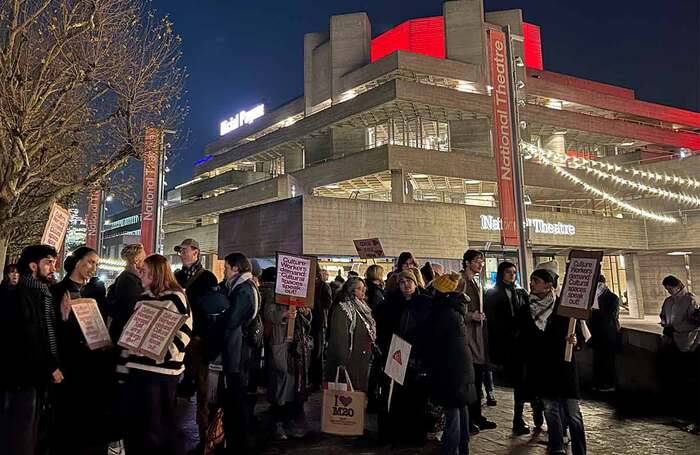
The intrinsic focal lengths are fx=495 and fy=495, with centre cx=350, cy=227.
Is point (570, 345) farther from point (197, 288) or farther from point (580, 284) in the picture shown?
point (197, 288)

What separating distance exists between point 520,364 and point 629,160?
93.3ft

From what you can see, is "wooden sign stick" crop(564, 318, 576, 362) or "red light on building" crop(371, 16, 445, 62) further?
"red light on building" crop(371, 16, 445, 62)

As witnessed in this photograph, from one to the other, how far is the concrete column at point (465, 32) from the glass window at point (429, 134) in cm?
443

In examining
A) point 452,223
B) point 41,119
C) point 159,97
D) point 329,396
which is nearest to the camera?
point 329,396

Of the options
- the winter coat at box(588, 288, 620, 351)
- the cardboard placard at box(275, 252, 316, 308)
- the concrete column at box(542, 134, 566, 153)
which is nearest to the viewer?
the cardboard placard at box(275, 252, 316, 308)

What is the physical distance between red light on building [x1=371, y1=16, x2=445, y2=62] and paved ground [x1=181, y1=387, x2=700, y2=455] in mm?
29908

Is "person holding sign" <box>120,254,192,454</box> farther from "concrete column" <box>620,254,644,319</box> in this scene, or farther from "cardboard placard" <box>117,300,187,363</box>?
"concrete column" <box>620,254,644,319</box>

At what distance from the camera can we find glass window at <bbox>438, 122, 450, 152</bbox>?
30.4 m

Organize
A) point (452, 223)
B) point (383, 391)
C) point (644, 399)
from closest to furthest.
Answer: point (383, 391) → point (644, 399) → point (452, 223)

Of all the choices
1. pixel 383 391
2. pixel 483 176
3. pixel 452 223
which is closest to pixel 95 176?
pixel 383 391

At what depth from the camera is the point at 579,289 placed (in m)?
4.90

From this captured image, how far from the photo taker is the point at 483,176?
27516mm

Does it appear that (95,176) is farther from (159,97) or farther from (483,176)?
(483,176)

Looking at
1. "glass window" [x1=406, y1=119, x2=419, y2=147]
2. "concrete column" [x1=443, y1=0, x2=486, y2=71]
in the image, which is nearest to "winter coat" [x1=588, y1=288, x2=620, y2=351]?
"glass window" [x1=406, y1=119, x2=419, y2=147]
